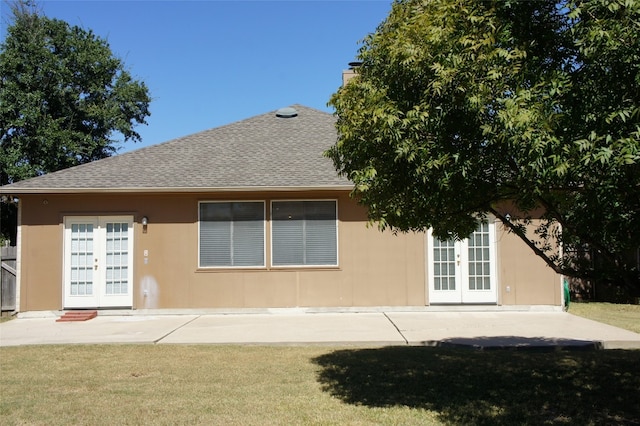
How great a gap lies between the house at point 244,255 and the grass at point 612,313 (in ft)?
2.62

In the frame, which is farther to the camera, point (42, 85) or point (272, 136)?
point (42, 85)

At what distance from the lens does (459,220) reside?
5582mm

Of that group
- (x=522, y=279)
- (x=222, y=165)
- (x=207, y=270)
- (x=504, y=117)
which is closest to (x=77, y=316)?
(x=207, y=270)

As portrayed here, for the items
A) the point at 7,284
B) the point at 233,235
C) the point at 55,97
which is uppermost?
the point at 55,97

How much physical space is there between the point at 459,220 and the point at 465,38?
2055 mm

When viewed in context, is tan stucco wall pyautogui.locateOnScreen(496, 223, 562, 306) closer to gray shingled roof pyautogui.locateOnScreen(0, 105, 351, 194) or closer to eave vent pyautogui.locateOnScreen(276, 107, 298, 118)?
gray shingled roof pyautogui.locateOnScreen(0, 105, 351, 194)

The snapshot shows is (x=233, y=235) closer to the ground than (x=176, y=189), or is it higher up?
closer to the ground

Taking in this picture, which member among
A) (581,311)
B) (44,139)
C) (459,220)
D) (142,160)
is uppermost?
(44,139)

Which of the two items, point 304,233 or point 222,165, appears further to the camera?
point 222,165

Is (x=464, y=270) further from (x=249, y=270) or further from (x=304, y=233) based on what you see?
(x=249, y=270)

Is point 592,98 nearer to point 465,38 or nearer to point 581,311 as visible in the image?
point 465,38

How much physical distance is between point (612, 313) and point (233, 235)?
875 cm

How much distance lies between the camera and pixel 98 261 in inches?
501

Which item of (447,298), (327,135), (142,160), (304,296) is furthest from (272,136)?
(447,298)
